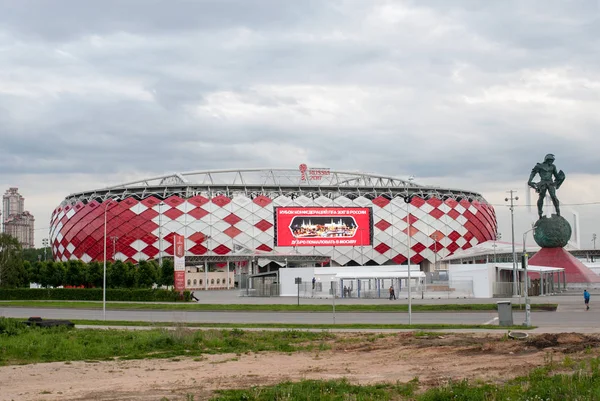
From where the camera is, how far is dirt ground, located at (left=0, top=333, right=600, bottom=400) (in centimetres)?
1558

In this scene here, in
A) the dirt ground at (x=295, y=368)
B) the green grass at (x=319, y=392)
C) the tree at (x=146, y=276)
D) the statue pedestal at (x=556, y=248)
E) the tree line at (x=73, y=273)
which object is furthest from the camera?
the tree at (x=146, y=276)

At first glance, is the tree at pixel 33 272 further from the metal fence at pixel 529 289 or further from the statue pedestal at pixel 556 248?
the statue pedestal at pixel 556 248

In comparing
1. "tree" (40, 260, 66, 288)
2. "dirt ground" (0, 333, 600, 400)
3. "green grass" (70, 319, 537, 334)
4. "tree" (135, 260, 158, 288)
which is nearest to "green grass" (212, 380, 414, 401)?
"dirt ground" (0, 333, 600, 400)

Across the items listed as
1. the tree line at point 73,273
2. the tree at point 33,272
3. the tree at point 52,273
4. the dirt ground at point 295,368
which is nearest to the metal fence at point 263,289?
the tree line at point 73,273

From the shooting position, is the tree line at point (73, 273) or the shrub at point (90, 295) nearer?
the shrub at point (90, 295)

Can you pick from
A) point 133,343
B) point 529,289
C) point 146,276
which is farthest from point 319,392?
point 146,276

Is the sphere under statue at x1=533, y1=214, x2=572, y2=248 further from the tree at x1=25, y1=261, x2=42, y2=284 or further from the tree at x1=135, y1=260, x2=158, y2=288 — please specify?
the tree at x1=25, y1=261, x2=42, y2=284

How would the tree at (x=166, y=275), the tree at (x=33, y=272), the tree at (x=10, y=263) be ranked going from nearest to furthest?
1. the tree at (x=10, y=263)
2. the tree at (x=166, y=275)
3. the tree at (x=33, y=272)

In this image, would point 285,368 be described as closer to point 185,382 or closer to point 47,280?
point 185,382

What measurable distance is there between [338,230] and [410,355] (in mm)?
81878

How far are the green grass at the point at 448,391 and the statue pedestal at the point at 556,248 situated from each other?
51379 millimetres

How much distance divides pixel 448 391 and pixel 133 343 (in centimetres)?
1316

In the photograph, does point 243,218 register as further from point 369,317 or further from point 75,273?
point 369,317

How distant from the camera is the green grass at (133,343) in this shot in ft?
71.5
